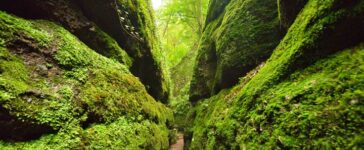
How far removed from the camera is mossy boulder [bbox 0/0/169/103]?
6098 mm

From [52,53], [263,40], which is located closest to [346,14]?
[263,40]

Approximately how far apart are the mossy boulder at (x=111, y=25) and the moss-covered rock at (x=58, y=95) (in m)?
0.56

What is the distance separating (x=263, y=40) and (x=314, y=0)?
271 cm

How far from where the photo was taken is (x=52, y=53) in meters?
5.20

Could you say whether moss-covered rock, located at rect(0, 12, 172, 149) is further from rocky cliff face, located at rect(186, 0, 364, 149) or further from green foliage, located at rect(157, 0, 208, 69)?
green foliage, located at rect(157, 0, 208, 69)

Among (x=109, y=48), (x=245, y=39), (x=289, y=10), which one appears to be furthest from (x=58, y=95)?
(x=245, y=39)

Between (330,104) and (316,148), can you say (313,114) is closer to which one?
(330,104)

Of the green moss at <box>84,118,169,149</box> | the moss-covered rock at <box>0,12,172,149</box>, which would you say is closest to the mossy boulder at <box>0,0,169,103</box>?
the moss-covered rock at <box>0,12,172,149</box>

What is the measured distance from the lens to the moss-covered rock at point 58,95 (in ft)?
12.9

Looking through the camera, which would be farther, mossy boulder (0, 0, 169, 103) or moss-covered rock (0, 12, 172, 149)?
mossy boulder (0, 0, 169, 103)

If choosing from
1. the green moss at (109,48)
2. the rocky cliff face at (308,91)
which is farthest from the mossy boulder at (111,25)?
the rocky cliff face at (308,91)

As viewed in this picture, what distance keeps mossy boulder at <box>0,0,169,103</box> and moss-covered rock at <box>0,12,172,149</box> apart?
1.83 ft

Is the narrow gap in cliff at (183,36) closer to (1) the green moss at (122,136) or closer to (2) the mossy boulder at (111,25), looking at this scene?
(2) the mossy boulder at (111,25)

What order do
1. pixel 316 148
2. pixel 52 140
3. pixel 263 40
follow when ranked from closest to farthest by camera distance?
pixel 316 148 < pixel 52 140 < pixel 263 40
